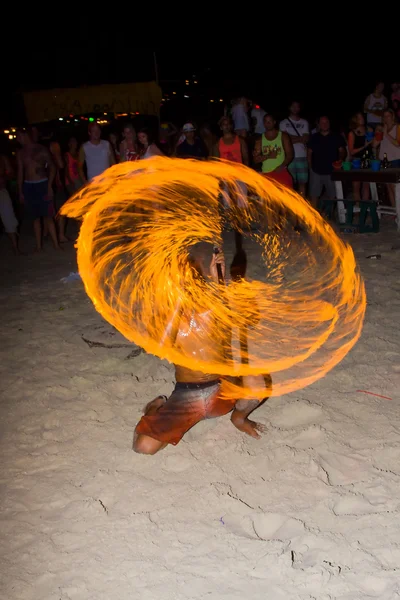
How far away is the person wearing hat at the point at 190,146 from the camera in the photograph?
9.20 meters

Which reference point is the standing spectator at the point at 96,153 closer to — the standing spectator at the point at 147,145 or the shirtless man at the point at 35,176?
the shirtless man at the point at 35,176

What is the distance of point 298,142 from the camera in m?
9.46

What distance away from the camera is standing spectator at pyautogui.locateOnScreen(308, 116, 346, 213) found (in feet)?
30.9

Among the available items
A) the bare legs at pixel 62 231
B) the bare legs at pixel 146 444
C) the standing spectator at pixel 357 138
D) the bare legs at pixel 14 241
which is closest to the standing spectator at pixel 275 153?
the standing spectator at pixel 357 138

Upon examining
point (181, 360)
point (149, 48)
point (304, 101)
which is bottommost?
point (181, 360)

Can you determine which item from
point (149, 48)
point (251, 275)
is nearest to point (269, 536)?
point (251, 275)

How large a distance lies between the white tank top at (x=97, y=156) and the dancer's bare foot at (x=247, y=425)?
19.1 ft

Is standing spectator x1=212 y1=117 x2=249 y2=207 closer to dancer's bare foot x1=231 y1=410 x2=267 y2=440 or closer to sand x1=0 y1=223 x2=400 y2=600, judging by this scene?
sand x1=0 y1=223 x2=400 y2=600

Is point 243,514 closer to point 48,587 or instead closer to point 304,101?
point 48,587

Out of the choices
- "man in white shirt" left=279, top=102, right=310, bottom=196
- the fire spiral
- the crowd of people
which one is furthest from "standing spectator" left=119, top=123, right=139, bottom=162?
"man in white shirt" left=279, top=102, right=310, bottom=196

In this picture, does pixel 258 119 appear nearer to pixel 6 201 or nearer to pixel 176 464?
pixel 6 201

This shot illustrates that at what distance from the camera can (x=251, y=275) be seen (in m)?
7.03

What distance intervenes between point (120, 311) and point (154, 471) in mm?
2825

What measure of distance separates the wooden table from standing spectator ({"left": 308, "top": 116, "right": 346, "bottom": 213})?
225 mm
